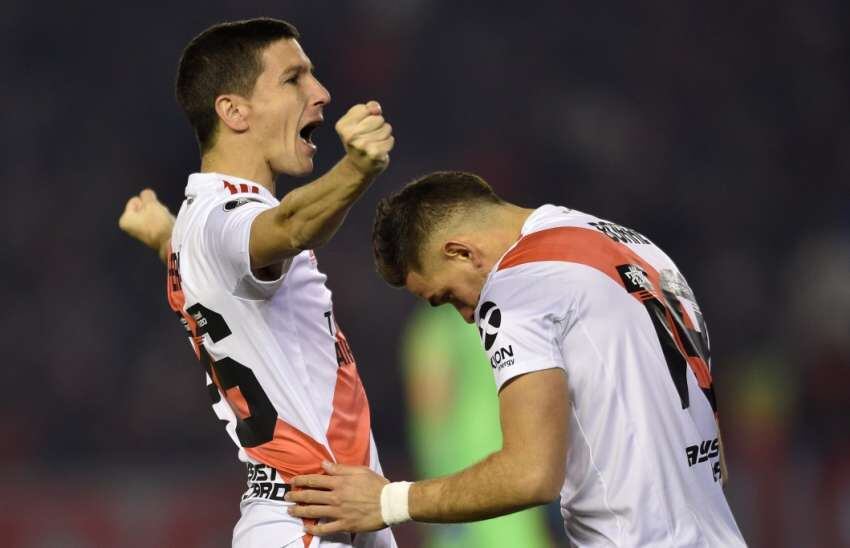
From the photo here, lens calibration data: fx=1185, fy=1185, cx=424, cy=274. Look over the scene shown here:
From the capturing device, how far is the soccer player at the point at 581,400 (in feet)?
9.25

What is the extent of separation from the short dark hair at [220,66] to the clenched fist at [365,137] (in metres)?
0.93

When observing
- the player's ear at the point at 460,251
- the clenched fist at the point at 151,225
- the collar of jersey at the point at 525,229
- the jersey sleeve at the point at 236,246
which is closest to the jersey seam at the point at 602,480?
the collar of jersey at the point at 525,229

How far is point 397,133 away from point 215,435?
3.56 meters

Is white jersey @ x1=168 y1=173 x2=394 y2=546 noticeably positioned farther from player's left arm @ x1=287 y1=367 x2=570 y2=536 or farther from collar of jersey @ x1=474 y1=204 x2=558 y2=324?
collar of jersey @ x1=474 y1=204 x2=558 y2=324

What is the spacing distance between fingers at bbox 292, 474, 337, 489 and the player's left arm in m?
0.15

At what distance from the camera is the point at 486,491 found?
2887 mm

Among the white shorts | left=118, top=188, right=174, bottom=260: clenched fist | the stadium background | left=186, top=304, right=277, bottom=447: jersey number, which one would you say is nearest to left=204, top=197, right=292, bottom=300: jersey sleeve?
left=186, top=304, right=277, bottom=447: jersey number

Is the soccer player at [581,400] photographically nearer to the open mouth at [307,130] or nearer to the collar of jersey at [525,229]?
the collar of jersey at [525,229]

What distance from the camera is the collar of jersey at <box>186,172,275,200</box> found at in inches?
137

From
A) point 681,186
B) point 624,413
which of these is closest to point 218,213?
point 624,413

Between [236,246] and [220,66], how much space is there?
85cm

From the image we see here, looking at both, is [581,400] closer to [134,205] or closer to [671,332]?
[671,332]

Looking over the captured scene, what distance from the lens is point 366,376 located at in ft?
32.4

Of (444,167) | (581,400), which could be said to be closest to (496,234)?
(581,400)
